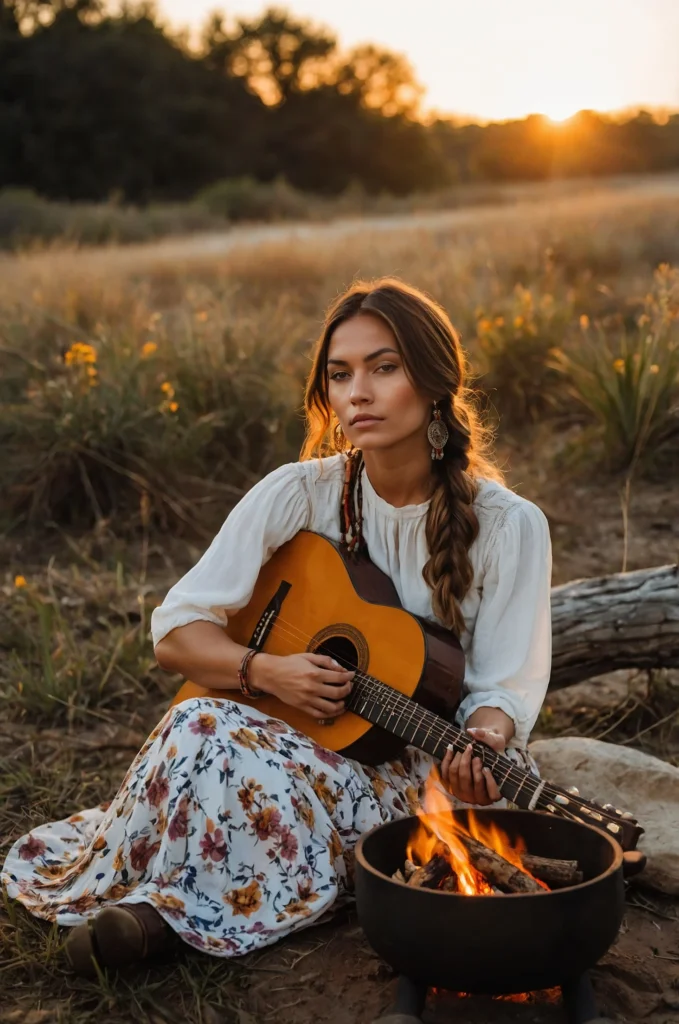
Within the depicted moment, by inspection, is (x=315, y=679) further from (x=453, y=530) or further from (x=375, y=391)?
(x=375, y=391)

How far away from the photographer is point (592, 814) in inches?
99.7

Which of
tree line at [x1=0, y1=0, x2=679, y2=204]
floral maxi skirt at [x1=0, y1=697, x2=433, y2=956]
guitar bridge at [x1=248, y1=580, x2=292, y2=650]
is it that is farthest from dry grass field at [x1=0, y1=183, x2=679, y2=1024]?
tree line at [x1=0, y1=0, x2=679, y2=204]

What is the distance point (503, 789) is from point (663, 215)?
378 inches

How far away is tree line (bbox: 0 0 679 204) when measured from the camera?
2870cm

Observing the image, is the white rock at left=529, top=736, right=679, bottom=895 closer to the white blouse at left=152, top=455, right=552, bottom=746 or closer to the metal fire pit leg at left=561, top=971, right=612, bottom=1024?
the white blouse at left=152, top=455, right=552, bottom=746

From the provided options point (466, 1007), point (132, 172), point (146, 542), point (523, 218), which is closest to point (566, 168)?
point (132, 172)

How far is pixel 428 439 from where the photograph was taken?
3045 mm

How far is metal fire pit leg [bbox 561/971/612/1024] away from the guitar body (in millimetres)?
735

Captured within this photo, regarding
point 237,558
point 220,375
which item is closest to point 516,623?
point 237,558

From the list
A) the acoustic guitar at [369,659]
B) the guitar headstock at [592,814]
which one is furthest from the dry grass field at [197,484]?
the acoustic guitar at [369,659]

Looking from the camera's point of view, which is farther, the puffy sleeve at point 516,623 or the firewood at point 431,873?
the puffy sleeve at point 516,623

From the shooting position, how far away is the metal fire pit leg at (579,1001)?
228cm

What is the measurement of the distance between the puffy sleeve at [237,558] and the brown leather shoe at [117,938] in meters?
0.79

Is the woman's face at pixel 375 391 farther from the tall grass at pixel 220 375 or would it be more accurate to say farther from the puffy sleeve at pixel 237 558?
the tall grass at pixel 220 375
